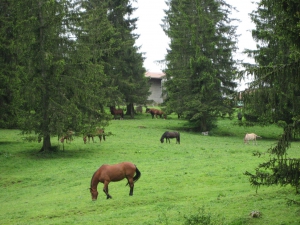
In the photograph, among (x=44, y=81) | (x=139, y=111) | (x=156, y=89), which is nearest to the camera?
(x=44, y=81)

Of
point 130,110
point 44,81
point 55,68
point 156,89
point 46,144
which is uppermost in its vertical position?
point 156,89

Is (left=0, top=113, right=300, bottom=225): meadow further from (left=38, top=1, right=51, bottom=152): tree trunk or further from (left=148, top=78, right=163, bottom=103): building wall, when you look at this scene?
(left=148, top=78, right=163, bottom=103): building wall

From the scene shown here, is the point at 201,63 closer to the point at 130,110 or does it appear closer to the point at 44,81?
the point at 130,110

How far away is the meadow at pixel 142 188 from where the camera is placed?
38.3 ft

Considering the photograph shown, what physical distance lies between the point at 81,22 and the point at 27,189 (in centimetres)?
1169

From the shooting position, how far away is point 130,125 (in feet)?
138

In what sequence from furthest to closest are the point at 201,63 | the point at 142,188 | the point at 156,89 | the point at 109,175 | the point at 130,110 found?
the point at 156,89 < the point at 130,110 < the point at 201,63 < the point at 142,188 < the point at 109,175

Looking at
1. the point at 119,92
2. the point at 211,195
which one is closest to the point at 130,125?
the point at 119,92

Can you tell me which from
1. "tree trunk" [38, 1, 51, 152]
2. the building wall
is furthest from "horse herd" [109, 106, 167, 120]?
"tree trunk" [38, 1, 51, 152]

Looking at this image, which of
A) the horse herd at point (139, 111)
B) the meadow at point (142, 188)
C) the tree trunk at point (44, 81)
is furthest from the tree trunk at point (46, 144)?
the horse herd at point (139, 111)

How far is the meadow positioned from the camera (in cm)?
1169

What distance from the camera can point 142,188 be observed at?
16.3 m

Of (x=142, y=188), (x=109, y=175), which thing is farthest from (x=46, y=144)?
(x=109, y=175)

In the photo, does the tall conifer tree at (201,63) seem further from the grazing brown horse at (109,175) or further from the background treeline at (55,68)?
the grazing brown horse at (109,175)
